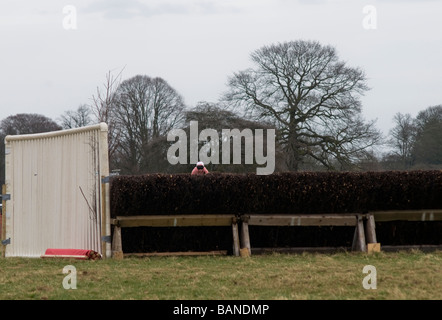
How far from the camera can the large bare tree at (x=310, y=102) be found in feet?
153

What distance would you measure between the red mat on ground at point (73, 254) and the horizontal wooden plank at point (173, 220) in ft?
2.75

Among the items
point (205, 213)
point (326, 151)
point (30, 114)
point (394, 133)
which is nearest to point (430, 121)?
point (394, 133)

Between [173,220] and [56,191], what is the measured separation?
258 cm

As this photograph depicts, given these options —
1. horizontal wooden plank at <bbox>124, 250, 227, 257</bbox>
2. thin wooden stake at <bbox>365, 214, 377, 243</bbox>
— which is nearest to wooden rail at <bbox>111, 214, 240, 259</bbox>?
horizontal wooden plank at <bbox>124, 250, 227, 257</bbox>

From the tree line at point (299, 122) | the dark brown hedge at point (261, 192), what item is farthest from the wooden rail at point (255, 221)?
the tree line at point (299, 122)

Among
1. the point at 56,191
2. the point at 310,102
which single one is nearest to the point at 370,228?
the point at 56,191

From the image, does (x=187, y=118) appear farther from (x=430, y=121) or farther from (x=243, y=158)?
(x=430, y=121)

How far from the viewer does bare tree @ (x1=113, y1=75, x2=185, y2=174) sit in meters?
51.9

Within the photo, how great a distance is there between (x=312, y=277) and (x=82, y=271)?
3.70 m

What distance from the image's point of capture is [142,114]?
5525cm

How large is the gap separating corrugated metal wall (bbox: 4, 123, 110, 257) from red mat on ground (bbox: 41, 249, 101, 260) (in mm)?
237

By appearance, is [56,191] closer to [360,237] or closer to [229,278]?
[229,278]

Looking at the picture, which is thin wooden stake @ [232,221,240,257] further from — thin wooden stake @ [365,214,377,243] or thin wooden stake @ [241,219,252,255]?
thin wooden stake @ [365,214,377,243]

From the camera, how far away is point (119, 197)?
14.3 metres
